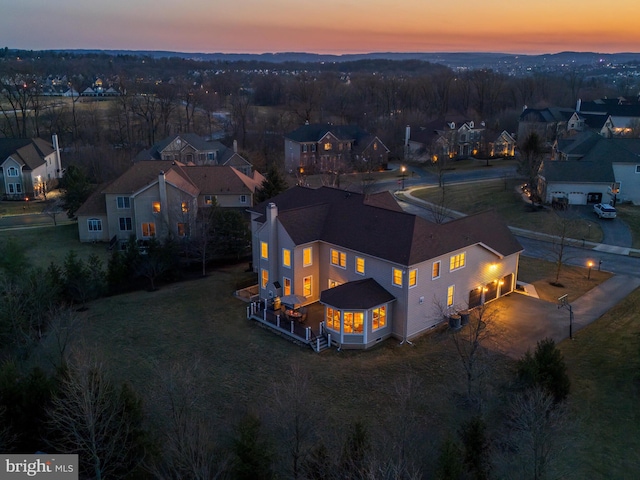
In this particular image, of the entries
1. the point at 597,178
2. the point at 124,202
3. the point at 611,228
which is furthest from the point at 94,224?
the point at 597,178

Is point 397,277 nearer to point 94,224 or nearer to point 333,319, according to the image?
point 333,319

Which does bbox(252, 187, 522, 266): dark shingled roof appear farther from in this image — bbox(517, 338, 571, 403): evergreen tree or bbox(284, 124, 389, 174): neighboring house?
bbox(284, 124, 389, 174): neighboring house

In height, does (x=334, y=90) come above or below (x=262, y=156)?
above

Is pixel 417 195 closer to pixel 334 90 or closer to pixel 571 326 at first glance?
pixel 571 326

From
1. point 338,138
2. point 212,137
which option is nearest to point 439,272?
point 338,138

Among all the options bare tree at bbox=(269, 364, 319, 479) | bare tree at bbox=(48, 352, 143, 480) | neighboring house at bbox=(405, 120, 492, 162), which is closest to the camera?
bare tree at bbox=(48, 352, 143, 480)

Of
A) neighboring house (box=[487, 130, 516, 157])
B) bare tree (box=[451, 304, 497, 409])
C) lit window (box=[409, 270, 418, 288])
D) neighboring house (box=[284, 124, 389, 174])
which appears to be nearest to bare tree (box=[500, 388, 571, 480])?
bare tree (box=[451, 304, 497, 409])

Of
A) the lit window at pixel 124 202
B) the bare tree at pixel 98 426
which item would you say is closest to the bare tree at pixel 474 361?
the bare tree at pixel 98 426
